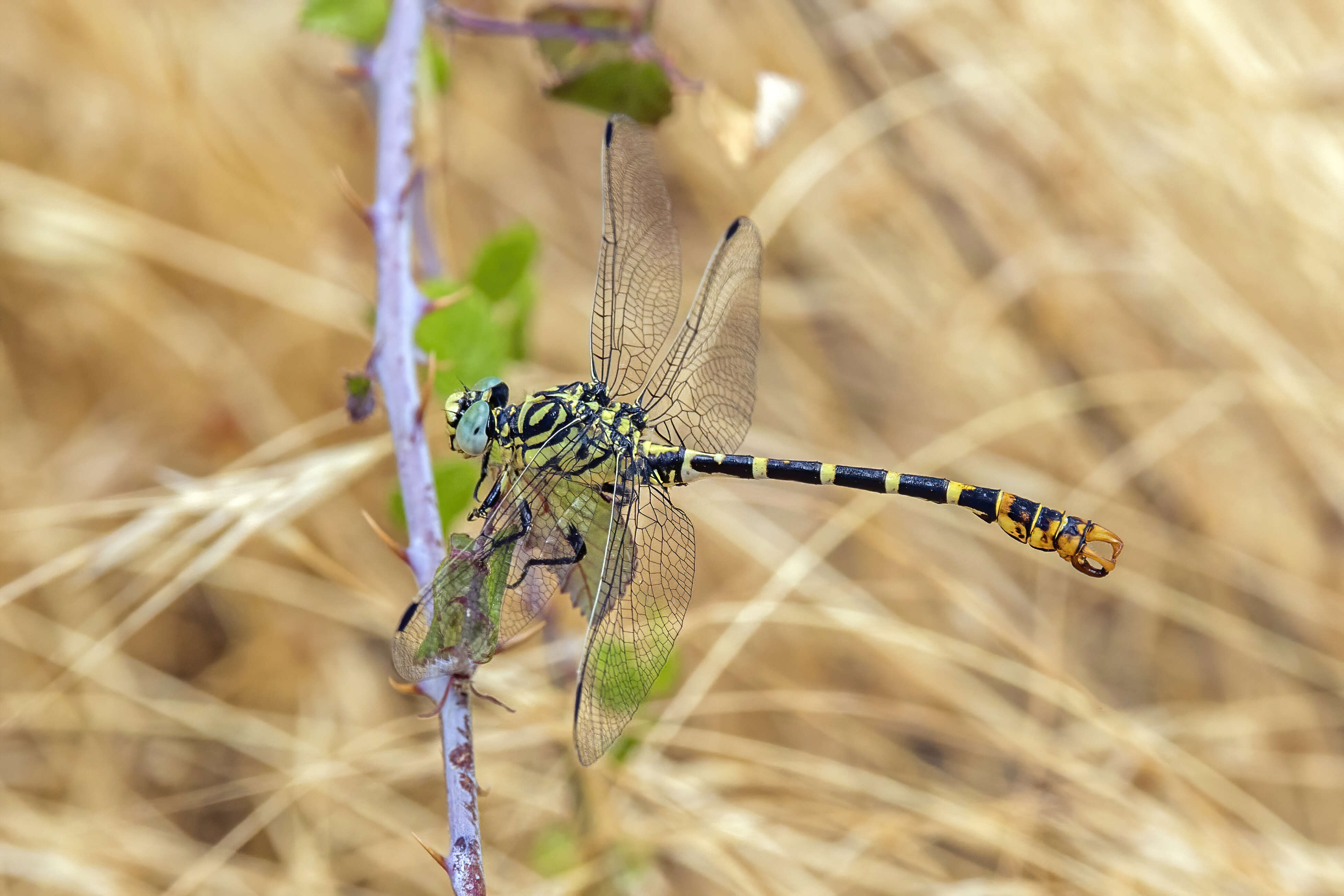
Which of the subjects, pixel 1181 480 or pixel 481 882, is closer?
pixel 481 882

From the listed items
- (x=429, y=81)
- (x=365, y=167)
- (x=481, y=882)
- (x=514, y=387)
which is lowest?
(x=481, y=882)

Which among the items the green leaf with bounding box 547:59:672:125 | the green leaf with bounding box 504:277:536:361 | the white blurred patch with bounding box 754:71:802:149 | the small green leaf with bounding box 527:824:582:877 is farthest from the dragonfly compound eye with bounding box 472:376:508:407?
the small green leaf with bounding box 527:824:582:877

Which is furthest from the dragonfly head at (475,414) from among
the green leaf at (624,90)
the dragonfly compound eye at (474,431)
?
the green leaf at (624,90)

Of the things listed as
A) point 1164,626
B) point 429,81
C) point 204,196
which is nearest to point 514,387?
point 429,81

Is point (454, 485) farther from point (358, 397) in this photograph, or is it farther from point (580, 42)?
point (580, 42)

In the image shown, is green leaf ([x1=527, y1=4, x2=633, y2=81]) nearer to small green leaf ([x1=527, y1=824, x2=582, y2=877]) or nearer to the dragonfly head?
the dragonfly head

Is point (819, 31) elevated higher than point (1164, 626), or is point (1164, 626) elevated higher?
point (819, 31)

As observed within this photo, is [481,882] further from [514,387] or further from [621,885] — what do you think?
[514,387]

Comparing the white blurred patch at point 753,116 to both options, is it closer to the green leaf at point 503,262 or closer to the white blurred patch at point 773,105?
the white blurred patch at point 773,105
